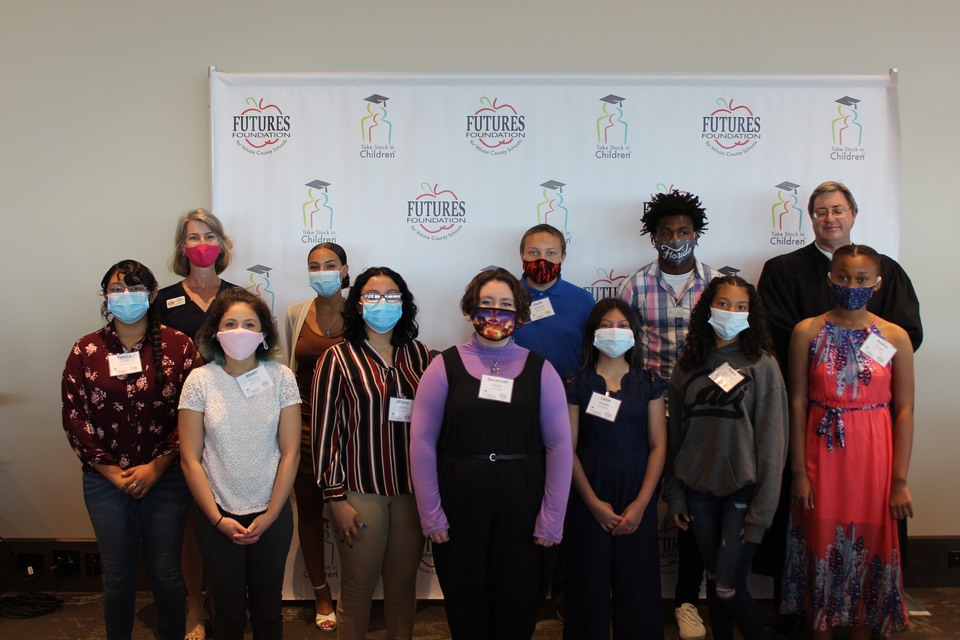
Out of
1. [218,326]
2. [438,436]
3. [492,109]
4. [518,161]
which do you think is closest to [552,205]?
[518,161]

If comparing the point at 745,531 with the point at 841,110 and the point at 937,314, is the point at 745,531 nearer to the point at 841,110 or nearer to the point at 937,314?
the point at 937,314

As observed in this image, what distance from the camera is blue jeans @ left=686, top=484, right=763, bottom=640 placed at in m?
2.48

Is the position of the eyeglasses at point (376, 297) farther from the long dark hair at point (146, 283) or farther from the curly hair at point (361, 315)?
the long dark hair at point (146, 283)

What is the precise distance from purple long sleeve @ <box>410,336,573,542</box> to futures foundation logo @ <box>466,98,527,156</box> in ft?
5.20

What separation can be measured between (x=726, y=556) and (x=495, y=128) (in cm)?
231

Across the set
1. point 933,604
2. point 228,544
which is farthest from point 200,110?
point 933,604

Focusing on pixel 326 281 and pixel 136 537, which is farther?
pixel 326 281

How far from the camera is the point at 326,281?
2.98 meters

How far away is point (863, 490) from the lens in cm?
262

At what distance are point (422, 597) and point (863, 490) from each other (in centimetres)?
217

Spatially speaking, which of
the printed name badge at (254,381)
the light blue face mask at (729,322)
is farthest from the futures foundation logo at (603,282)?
the printed name badge at (254,381)

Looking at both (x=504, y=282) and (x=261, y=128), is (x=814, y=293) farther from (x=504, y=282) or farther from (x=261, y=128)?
(x=261, y=128)

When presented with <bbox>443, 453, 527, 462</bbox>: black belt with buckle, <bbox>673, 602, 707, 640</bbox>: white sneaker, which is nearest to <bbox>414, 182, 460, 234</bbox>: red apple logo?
<bbox>443, 453, 527, 462</bbox>: black belt with buckle

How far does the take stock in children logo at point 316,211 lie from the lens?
3.50 meters
